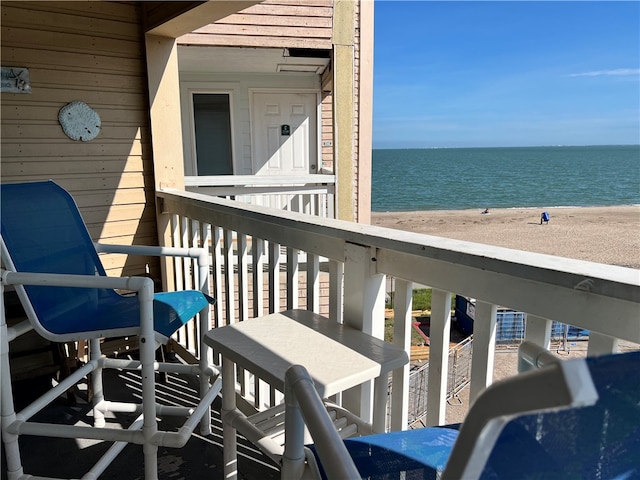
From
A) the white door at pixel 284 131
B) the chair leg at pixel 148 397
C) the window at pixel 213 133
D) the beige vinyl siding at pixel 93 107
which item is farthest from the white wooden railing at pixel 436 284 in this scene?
the window at pixel 213 133

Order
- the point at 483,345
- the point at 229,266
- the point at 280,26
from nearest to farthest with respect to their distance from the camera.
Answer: the point at 483,345, the point at 229,266, the point at 280,26

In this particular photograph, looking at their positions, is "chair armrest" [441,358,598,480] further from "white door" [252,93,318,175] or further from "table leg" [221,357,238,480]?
"white door" [252,93,318,175]

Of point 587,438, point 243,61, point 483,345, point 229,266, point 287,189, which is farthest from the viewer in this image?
point 243,61

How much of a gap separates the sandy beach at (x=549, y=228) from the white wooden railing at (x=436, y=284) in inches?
631

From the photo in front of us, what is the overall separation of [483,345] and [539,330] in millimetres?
172

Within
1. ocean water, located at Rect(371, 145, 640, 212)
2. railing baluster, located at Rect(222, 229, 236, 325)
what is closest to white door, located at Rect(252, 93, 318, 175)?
railing baluster, located at Rect(222, 229, 236, 325)

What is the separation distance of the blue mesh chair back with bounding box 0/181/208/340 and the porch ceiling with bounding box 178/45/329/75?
3.84m

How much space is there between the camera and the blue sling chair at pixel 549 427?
354 mm

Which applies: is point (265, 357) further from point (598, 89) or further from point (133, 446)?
point (598, 89)

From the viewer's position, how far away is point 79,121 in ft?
8.84

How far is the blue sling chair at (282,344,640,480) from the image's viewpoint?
354 mm

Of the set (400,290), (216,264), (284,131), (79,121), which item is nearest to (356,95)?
(284,131)

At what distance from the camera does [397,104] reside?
42.0 meters

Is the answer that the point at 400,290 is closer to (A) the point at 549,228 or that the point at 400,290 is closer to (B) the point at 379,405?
(B) the point at 379,405
